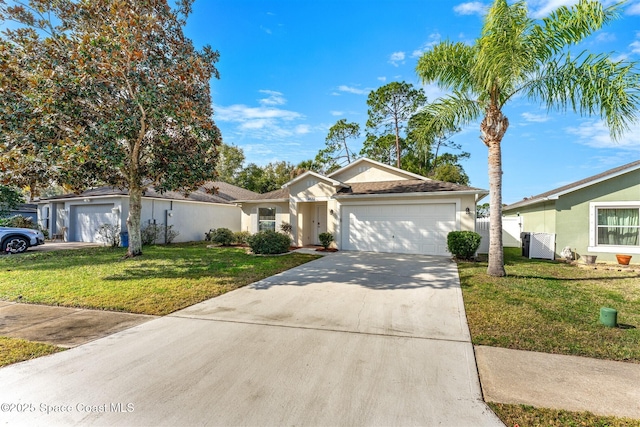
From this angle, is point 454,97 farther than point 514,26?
Yes

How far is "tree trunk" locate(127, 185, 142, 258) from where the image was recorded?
12117 millimetres

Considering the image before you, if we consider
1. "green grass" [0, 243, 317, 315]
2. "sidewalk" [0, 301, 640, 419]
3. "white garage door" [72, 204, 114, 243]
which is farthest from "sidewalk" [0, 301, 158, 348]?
"white garage door" [72, 204, 114, 243]

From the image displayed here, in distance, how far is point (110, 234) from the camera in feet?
54.7

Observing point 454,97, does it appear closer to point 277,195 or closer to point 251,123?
point 277,195

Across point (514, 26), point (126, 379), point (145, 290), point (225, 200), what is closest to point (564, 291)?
point (514, 26)

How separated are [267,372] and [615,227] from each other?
14244 millimetres

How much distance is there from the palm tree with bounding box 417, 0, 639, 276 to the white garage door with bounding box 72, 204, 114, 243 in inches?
758

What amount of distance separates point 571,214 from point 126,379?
14.9 m

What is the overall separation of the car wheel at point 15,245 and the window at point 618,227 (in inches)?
989

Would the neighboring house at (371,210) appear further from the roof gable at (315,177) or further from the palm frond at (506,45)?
the palm frond at (506,45)

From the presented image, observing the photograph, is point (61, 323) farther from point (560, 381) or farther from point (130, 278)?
point (560, 381)

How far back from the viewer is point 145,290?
7.00m

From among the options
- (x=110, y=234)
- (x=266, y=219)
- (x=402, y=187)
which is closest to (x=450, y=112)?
(x=402, y=187)

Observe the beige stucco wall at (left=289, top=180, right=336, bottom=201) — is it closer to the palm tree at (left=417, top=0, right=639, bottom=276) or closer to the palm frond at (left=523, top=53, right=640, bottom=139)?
the palm tree at (left=417, top=0, right=639, bottom=276)
